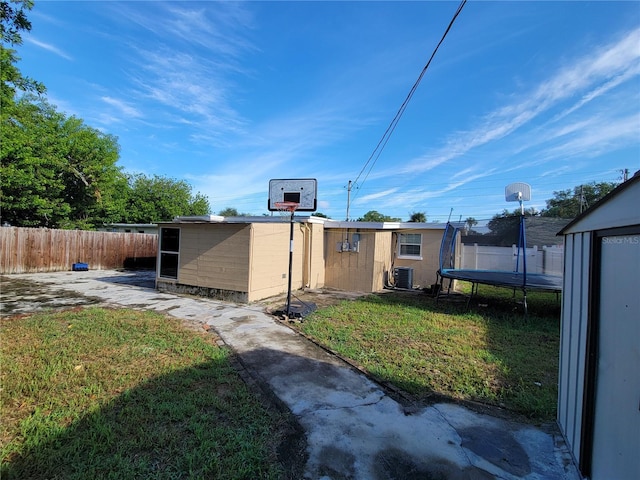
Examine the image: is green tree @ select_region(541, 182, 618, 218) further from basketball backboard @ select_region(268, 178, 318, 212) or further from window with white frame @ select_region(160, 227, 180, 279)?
window with white frame @ select_region(160, 227, 180, 279)

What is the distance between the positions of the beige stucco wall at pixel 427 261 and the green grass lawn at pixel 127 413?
8.32 metres

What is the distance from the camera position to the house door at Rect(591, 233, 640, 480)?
61.2 inches

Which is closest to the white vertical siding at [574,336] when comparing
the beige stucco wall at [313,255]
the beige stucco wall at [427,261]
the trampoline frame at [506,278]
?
the trampoline frame at [506,278]

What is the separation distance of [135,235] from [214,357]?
14.7m

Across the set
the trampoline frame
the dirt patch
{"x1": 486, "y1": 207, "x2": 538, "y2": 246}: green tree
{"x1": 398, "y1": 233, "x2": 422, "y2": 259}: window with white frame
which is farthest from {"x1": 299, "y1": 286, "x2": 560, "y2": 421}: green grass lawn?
the dirt patch

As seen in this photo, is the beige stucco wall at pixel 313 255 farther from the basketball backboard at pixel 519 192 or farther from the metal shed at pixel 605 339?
the metal shed at pixel 605 339

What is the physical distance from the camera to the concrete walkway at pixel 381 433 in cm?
212

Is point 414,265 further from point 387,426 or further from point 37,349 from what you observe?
point 37,349

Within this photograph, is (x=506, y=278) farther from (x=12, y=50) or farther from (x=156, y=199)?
(x=156, y=199)

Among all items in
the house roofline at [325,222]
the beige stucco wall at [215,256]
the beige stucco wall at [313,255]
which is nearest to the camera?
the beige stucco wall at [215,256]

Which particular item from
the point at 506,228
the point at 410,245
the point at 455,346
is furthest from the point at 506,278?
the point at 455,346

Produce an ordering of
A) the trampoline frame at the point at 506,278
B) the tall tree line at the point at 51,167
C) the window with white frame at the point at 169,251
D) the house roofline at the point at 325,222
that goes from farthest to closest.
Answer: the tall tree line at the point at 51,167, the house roofline at the point at 325,222, the window with white frame at the point at 169,251, the trampoline frame at the point at 506,278

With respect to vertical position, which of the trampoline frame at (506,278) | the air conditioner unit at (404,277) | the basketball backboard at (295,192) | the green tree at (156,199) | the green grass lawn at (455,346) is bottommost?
the green grass lawn at (455,346)

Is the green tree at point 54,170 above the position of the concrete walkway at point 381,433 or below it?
above
